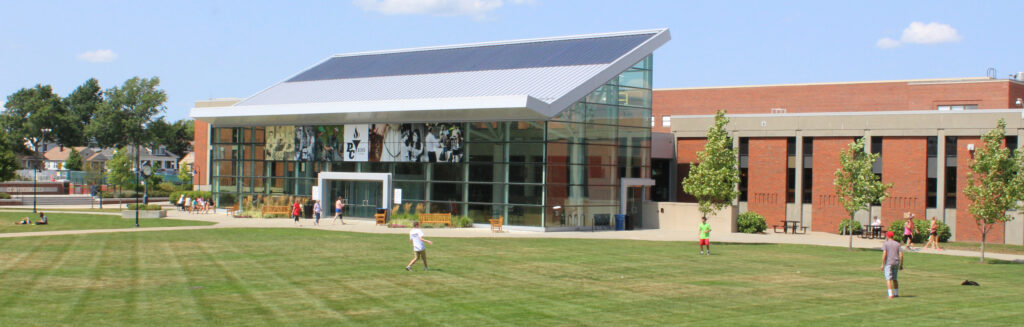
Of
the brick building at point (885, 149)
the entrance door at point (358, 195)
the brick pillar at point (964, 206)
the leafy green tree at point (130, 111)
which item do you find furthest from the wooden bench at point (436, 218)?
the leafy green tree at point (130, 111)

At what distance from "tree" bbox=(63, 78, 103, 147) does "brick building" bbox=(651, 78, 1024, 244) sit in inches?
4645

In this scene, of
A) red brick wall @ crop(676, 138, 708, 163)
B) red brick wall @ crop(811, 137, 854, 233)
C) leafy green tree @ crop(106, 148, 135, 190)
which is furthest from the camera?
leafy green tree @ crop(106, 148, 135, 190)

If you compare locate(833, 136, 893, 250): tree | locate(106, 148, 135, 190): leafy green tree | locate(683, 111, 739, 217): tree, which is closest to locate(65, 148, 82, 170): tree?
locate(106, 148, 135, 190): leafy green tree

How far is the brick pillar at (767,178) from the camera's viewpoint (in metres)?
48.4

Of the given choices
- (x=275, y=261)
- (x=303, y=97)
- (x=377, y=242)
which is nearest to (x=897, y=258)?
(x=275, y=261)

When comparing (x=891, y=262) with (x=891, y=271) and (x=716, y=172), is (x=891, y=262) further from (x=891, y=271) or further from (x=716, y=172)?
(x=716, y=172)

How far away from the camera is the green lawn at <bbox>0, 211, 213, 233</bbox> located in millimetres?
39938

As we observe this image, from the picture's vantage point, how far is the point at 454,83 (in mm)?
50250

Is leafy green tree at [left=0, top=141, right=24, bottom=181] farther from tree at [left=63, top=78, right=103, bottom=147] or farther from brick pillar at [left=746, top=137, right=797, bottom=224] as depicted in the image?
brick pillar at [left=746, top=137, right=797, bottom=224]

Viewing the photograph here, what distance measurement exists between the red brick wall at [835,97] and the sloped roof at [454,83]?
11402mm

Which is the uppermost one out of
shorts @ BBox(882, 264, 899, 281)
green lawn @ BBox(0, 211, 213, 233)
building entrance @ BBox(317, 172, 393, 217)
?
building entrance @ BBox(317, 172, 393, 217)

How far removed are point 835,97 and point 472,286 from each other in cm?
4830

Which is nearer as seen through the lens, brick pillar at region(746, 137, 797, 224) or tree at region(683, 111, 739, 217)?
tree at region(683, 111, 739, 217)

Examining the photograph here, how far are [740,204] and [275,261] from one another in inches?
1235
